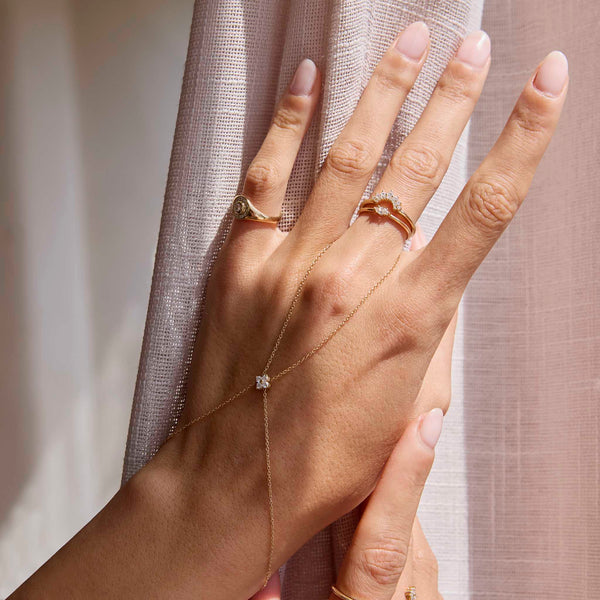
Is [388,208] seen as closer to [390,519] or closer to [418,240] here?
[418,240]

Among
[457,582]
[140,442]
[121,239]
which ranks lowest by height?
[457,582]

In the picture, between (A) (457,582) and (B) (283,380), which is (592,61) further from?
(A) (457,582)

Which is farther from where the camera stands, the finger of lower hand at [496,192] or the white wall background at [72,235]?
the white wall background at [72,235]

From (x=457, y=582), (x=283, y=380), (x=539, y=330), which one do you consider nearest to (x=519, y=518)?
(x=457, y=582)

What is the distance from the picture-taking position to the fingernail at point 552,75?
473 millimetres

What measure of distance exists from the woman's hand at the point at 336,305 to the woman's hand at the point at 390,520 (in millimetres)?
13

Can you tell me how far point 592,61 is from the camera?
1.94 ft

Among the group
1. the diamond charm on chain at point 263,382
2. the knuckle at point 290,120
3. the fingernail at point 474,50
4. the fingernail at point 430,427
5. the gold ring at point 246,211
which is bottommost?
the fingernail at point 430,427

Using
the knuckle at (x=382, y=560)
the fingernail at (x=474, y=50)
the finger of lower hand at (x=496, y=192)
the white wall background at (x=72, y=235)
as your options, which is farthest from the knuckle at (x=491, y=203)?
the white wall background at (x=72, y=235)

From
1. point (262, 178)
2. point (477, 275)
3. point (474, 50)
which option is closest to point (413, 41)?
point (474, 50)

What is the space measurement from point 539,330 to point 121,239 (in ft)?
2.72

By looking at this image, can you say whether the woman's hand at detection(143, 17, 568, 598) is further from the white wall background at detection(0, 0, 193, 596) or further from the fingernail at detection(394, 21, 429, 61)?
the white wall background at detection(0, 0, 193, 596)

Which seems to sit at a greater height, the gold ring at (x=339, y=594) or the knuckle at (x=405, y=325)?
the knuckle at (x=405, y=325)

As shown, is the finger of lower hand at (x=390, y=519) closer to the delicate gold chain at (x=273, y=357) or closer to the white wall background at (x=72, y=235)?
the delicate gold chain at (x=273, y=357)
